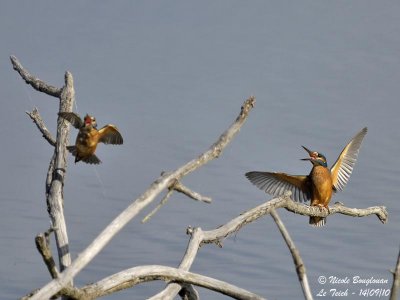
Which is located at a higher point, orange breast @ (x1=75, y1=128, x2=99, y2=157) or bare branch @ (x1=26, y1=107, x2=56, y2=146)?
bare branch @ (x1=26, y1=107, x2=56, y2=146)

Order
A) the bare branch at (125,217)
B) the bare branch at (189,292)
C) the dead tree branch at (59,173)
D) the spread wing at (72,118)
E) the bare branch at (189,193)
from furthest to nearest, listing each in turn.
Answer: the spread wing at (72,118), the bare branch at (189,292), the dead tree branch at (59,173), the bare branch at (189,193), the bare branch at (125,217)

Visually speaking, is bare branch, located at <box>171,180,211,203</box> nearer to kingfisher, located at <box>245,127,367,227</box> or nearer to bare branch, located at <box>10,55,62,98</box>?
bare branch, located at <box>10,55,62,98</box>

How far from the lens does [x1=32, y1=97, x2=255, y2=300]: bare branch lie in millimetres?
5105

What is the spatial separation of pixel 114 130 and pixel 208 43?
742cm

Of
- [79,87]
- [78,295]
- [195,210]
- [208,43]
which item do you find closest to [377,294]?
[195,210]

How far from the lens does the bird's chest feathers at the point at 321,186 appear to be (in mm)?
7430

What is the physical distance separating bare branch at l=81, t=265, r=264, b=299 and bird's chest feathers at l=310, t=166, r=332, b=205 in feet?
Result: 5.80

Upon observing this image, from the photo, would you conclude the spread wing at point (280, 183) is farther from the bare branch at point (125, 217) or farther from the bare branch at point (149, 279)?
the bare branch at point (125, 217)

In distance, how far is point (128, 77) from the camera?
12.2 meters

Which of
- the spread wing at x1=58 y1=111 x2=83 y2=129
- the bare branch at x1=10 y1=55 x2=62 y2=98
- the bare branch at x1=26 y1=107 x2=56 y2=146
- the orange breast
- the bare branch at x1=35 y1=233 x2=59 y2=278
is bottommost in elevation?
the bare branch at x1=35 y1=233 x2=59 y2=278

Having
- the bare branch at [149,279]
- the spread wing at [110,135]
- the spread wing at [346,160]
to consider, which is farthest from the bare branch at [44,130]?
the spread wing at [346,160]

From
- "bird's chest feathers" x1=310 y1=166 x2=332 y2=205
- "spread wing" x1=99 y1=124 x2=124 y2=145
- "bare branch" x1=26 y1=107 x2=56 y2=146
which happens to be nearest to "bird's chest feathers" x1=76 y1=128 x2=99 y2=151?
"spread wing" x1=99 y1=124 x2=124 y2=145

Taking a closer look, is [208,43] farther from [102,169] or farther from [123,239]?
[123,239]

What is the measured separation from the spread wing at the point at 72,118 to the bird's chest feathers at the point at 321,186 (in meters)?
1.81
